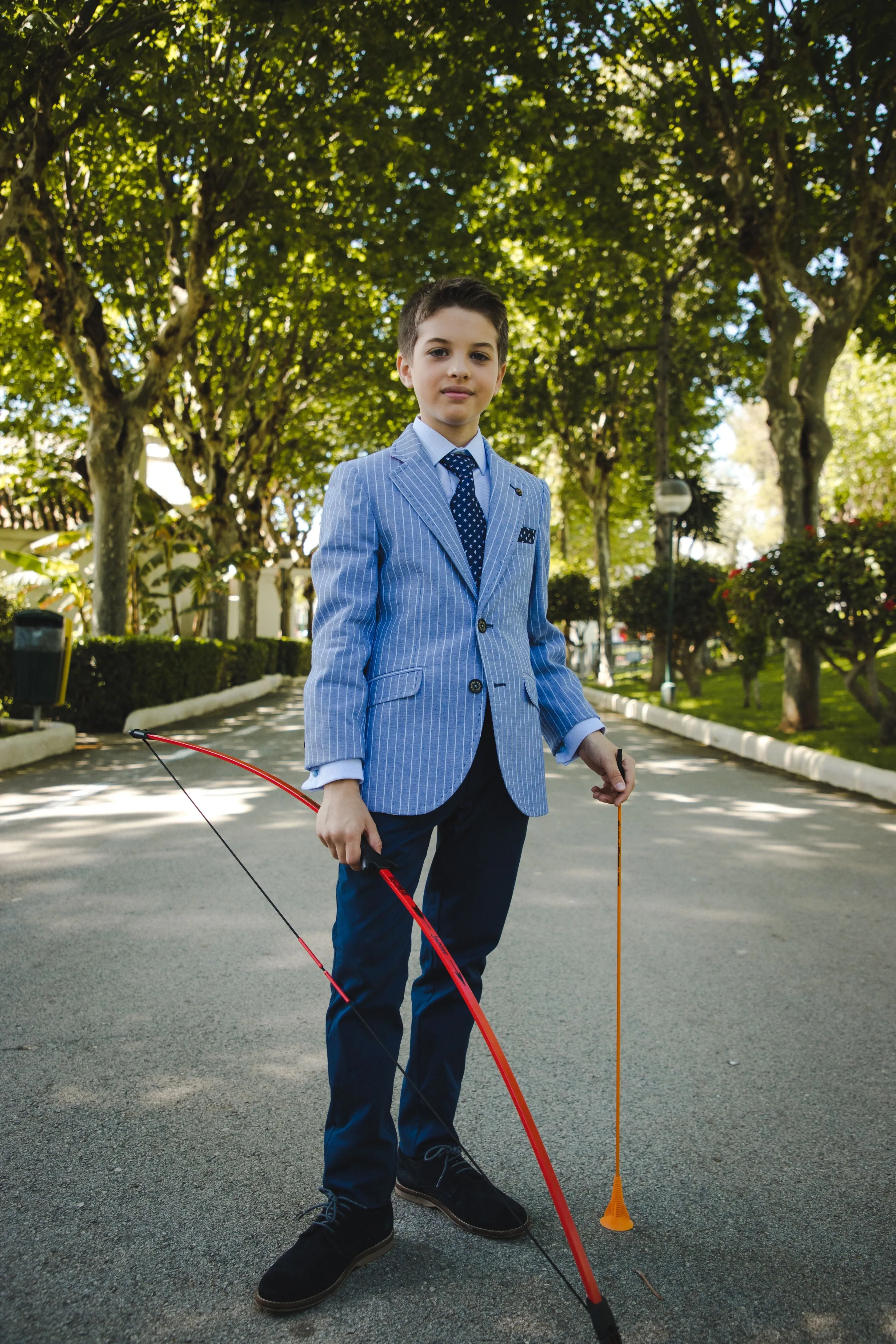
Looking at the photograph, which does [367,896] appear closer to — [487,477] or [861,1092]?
[487,477]

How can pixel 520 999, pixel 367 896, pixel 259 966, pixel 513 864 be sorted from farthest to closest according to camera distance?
pixel 259 966, pixel 520 999, pixel 513 864, pixel 367 896

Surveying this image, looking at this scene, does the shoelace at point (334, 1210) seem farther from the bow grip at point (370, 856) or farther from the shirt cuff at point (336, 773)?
the shirt cuff at point (336, 773)

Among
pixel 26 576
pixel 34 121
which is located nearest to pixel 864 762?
pixel 34 121

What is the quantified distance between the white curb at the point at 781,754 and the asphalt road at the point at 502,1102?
2.76m

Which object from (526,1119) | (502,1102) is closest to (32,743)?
(502,1102)

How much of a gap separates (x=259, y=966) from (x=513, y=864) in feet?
7.25

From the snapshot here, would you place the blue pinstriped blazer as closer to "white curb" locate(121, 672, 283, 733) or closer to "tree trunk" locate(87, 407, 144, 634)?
"white curb" locate(121, 672, 283, 733)

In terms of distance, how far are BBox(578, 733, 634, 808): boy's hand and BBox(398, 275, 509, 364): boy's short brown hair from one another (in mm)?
989

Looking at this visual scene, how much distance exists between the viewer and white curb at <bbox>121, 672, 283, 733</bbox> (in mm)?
14609

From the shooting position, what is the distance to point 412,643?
95.5 inches

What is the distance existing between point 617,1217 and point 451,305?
2169mm

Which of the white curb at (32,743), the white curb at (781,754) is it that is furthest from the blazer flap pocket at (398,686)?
the white curb at (32,743)

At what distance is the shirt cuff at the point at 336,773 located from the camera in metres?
2.27

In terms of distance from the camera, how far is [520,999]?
4145mm
